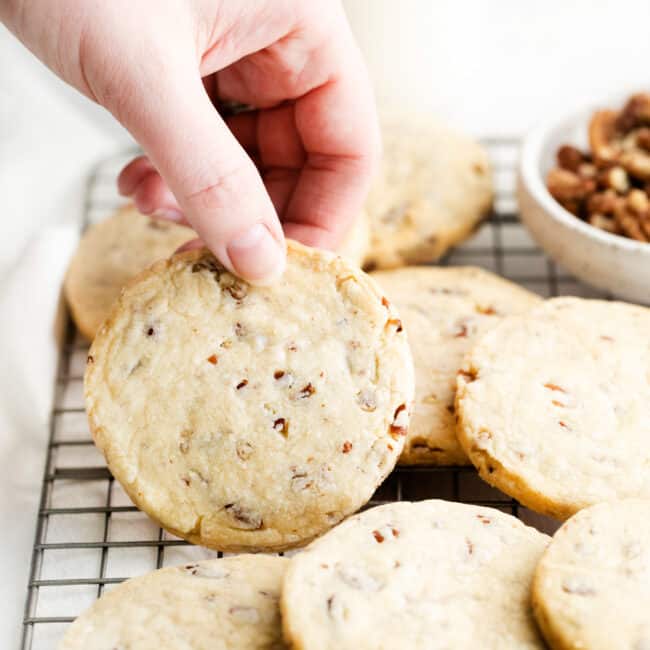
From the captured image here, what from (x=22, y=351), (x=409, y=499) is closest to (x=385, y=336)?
(x=409, y=499)

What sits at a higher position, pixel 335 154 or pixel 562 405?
pixel 335 154

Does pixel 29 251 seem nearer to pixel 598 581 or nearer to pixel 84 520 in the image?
pixel 84 520

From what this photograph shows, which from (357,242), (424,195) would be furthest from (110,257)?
(424,195)

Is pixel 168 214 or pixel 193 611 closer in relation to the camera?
pixel 193 611

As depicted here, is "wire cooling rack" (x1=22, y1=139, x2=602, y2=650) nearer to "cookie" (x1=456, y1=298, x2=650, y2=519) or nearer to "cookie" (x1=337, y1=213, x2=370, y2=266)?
"cookie" (x1=456, y1=298, x2=650, y2=519)

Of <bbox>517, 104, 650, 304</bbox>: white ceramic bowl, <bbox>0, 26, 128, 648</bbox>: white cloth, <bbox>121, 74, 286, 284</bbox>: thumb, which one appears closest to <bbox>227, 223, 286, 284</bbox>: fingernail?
<bbox>121, 74, 286, 284</bbox>: thumb

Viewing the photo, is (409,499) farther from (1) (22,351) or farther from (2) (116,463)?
(1) (22,351)

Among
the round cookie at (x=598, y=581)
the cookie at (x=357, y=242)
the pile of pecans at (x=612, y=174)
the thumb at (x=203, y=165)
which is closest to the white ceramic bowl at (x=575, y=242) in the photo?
the pile of pecans at (x=612, y=174)

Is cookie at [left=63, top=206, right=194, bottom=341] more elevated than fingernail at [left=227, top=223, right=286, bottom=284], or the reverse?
fingernail at [left=227, top=223, right=286, bottom=284]
